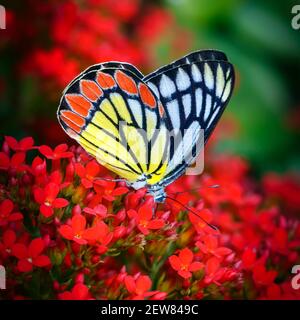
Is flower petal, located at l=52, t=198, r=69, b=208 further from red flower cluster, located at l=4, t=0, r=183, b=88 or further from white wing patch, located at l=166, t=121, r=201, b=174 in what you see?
red flower cluster, located at l=4, t=0, r=183, b=88

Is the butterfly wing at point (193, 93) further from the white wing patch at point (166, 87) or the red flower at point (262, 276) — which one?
the red flower at point (262, 276)

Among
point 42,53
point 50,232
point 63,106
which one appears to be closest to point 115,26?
point 42,53

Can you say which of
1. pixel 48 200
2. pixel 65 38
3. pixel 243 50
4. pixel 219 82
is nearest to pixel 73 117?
pixel 48 200

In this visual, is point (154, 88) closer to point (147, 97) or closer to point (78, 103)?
point (147, 97)

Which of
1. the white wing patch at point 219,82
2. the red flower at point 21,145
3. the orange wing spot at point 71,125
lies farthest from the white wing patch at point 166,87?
the red flower at point 21,145

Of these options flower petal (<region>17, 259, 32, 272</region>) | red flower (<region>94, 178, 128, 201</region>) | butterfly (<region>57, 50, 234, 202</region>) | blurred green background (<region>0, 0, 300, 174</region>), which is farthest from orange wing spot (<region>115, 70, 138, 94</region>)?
blurred green background (<region>0, 0, 300, 174</region>)
